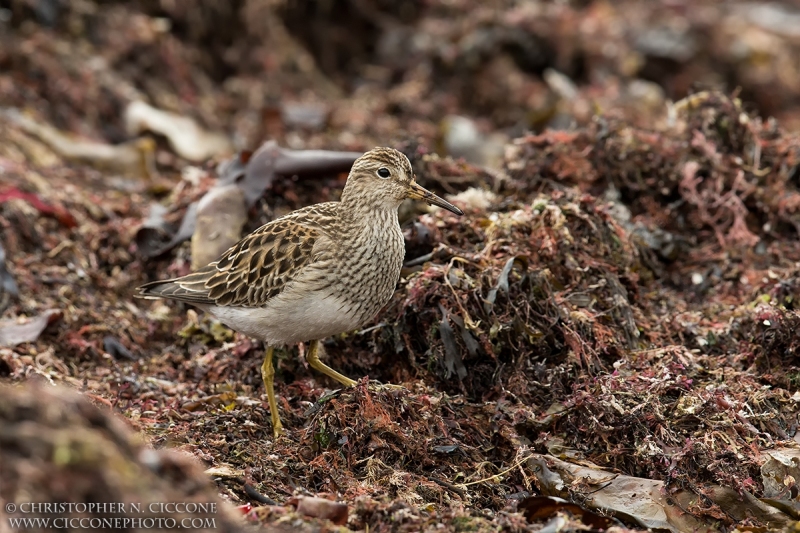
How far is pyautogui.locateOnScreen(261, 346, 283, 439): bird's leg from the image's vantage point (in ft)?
18.7

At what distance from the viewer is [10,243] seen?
7.79 metres

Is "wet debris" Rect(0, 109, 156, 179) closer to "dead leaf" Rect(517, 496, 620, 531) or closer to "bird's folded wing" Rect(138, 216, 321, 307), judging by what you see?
"bird's folded wing" Rect(138, 216, 321, 307)

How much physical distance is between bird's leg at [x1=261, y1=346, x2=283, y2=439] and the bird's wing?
34cm

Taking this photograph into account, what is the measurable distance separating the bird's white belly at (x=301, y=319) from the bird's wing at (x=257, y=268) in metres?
0.11

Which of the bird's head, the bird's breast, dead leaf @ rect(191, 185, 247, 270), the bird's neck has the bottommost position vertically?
dead leaf @ rect(191, 185, 247, 270)

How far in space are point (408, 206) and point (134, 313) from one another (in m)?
2.23

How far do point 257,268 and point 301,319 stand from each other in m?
0.55

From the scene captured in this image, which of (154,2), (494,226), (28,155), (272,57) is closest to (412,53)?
(272,57)

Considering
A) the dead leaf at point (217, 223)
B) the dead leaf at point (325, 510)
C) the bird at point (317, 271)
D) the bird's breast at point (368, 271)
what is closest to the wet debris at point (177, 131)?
the dead leaf at point (217, 223)

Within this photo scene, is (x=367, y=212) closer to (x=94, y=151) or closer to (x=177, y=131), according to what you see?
(x=94, y=151)

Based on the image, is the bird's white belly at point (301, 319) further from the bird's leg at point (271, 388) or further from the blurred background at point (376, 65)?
the blurred background at point (376, 65)

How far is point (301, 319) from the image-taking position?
5.79 metres

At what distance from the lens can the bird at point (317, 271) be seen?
229 inches

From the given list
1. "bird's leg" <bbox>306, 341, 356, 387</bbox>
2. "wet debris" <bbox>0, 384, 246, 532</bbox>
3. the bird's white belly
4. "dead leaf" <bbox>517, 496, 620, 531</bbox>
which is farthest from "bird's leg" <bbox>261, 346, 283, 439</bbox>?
"wet debris" <bbox>0, 384, 246, 532</bbox>
